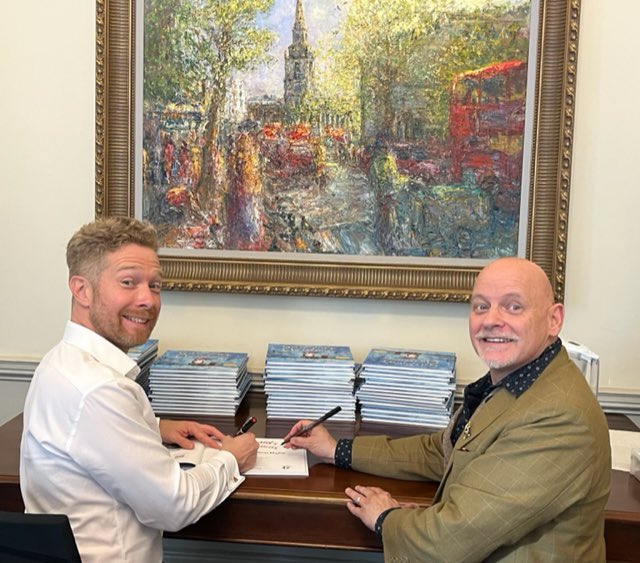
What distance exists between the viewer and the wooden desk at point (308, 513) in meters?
1.65

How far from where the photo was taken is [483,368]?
2504 millimetres

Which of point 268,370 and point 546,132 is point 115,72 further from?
point 546,132

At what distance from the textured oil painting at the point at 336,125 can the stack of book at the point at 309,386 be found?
0.46 metres

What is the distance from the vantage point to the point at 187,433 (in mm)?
1979

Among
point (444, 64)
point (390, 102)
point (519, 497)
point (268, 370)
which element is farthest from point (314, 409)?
point (444, 64)

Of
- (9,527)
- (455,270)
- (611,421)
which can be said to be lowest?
(611,421)

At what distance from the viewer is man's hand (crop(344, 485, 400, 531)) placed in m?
1.61

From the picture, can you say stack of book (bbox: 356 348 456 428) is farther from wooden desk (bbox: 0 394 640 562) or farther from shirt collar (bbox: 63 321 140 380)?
shirt collar (bbox: 63 321 140 380)

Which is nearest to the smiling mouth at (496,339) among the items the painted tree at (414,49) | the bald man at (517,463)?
the bald man at (517,463)

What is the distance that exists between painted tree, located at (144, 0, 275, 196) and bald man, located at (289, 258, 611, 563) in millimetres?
1296

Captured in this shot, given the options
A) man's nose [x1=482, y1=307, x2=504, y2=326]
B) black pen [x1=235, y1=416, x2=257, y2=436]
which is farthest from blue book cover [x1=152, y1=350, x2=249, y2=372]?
Answer: man's nose [x1=482, y1=307, x2=504, y2=326]

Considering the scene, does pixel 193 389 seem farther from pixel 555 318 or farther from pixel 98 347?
pixel 555 318

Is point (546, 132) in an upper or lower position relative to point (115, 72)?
lower

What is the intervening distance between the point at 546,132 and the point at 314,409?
1217 mm
